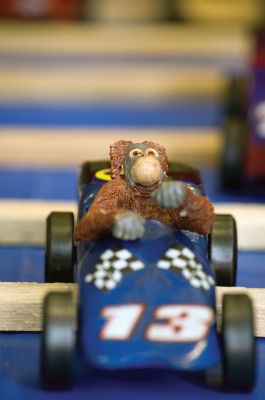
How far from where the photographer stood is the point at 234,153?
3582 millimetres

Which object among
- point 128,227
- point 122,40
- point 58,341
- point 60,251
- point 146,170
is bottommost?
point 58,341

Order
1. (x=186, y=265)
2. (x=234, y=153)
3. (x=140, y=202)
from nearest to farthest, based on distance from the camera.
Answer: (x=186, y=265) < (x=140, y=202) < (x=234, y=153)

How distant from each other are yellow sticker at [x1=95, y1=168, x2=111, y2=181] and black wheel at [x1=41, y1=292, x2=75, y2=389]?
1.93ft

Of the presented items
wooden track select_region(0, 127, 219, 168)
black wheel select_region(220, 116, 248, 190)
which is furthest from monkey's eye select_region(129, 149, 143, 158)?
wooden track select_region(0, 127, 219, 168)

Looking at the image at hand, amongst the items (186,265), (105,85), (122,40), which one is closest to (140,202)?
(186,265)

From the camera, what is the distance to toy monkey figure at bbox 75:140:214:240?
6.77ft

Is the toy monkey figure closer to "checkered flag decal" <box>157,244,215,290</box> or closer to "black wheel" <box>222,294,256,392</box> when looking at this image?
"checkered flag decal" <box>157,244,215,290</box>

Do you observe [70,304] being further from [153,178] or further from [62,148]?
[62,148]

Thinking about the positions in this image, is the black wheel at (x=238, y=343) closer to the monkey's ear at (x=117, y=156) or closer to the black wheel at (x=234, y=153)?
the monkey's ear at (x=117, y=156)

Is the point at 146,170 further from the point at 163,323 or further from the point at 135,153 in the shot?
the point at 163,323

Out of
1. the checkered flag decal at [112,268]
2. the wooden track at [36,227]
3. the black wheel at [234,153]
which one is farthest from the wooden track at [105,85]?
the checkered flag decal at [112,268]

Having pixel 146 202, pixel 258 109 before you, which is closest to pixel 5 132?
pixel 258 109

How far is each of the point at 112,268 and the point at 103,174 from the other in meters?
0.56

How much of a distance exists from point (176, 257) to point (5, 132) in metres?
2.55
